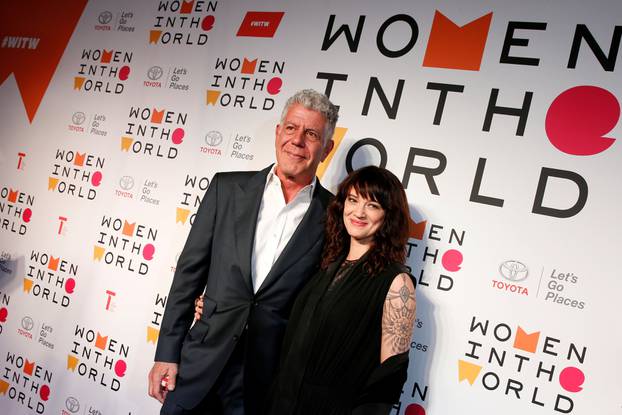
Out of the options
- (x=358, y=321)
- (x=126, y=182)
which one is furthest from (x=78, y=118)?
(x=358, y=321)

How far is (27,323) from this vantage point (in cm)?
370

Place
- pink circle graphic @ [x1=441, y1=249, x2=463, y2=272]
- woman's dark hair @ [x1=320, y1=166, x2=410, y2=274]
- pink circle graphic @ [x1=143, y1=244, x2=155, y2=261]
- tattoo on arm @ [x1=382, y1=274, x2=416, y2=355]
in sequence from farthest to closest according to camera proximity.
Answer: pink circle graphic @ [x1=143, y1=244, x2=155, y2=261]
pink circle graphic @ [x1=441, y1=249, x2=463, y2=272]
woman's dark hair @ [x1=320, y1=166, x2=410, y2=274]
tattoo on arm @ [x1=382, y1=274, x2=416, y2=355]

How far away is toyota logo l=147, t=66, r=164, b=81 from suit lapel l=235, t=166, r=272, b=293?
53.4 inches

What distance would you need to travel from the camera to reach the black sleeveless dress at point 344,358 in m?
2.03

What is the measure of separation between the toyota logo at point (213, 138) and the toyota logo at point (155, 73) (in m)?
0.56

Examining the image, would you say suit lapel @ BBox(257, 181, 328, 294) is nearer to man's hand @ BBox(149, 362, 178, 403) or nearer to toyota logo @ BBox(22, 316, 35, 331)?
man's hand @ BBox(149, 362, 178, 403)

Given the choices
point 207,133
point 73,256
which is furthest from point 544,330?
point 73,256

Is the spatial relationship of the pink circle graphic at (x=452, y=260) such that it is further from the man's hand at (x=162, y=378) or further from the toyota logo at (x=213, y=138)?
the toyota logo at (x=213, y=138)

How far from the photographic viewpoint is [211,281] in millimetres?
2387

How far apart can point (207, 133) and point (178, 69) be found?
48 cm

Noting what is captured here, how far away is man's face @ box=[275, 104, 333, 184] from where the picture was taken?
238 cm

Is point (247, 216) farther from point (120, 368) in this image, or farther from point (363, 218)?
point (120, 368)

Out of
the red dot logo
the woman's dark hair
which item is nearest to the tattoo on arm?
the woman's dark hair

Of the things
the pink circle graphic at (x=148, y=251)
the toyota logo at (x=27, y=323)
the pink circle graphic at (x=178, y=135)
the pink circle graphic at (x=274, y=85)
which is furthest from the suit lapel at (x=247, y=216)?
the toyota logo at (x=27, y=323)
